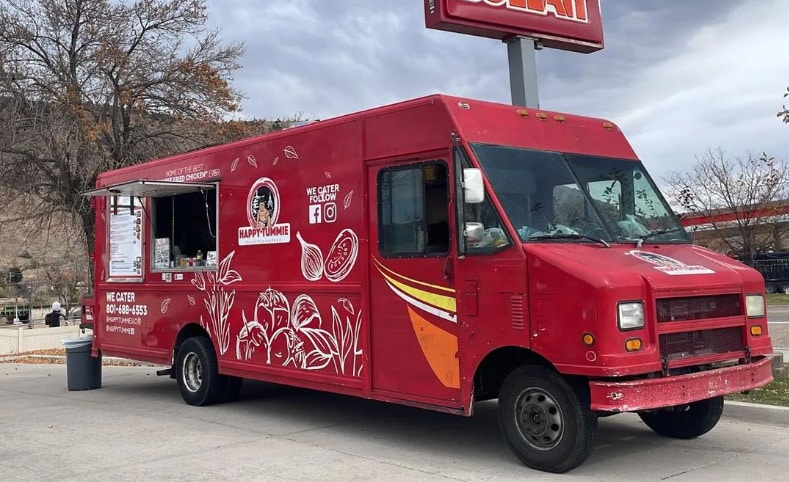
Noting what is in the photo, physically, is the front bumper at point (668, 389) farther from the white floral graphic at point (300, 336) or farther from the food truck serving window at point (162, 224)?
the food truck serving window at point (162, 224)

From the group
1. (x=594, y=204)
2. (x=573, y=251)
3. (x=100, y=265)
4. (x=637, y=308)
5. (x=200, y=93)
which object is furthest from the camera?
(x=200, y=93)

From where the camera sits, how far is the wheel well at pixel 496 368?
20.6 ft

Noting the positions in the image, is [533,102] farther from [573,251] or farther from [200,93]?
[200,93]

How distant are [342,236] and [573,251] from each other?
101 inches

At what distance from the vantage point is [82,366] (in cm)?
1195

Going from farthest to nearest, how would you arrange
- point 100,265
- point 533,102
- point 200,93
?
1. point 200,93
2. point 100,265
3. point 533,102

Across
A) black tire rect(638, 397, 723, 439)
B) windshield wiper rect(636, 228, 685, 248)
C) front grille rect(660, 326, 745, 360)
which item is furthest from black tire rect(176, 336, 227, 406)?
front grille rect(660, 326, 745, 360)

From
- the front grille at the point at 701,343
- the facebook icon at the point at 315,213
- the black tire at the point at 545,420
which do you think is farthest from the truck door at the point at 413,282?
the front grille at the point at 701,343

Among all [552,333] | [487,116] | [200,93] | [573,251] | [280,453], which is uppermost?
[200,93]

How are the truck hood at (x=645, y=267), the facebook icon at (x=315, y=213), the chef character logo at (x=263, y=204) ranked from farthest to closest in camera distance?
the chef character logo at (x=263, y=204)
the facebook icon at (x=315, y=213)
the truck hood at (x=645, y=267)

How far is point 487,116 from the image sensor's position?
22.0ft

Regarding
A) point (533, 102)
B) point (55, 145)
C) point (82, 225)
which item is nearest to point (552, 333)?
point (533, 102)

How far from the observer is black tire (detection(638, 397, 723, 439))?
7020 millimetres

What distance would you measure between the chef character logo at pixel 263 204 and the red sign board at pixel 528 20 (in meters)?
3.40
